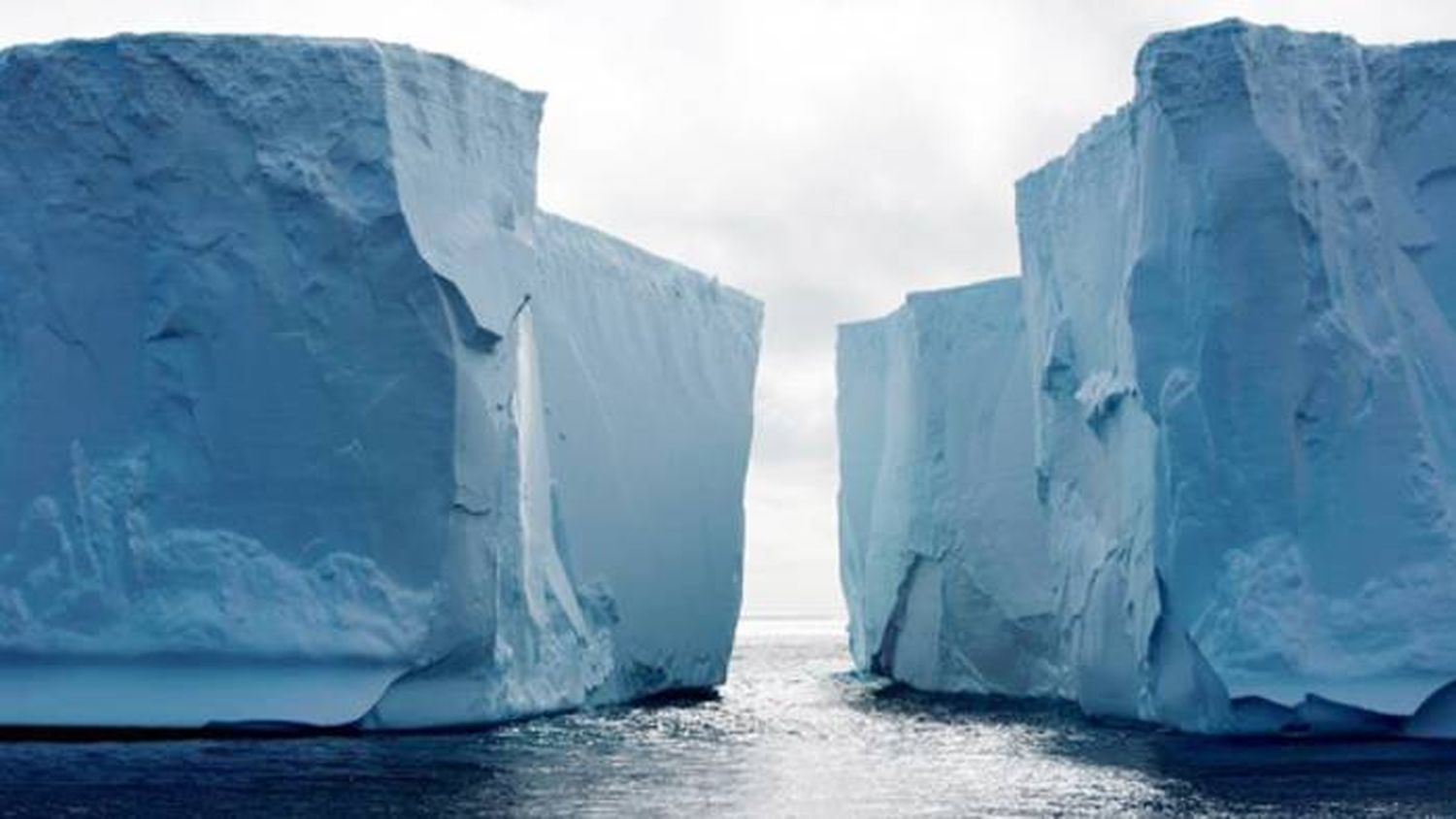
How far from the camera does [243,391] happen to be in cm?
1509

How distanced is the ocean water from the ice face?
383 cm

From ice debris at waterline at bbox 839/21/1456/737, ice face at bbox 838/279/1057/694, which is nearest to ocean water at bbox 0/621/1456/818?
ice debris at waterline at bbox 839/21/1456/737

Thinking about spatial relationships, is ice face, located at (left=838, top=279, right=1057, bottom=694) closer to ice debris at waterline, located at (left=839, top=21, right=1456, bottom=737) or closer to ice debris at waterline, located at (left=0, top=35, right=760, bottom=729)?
ice debris at waterline, located at (left=839, top=21, right=1456, bottom=737)

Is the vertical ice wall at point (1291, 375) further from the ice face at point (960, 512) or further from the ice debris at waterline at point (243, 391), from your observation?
the ice debris at waterline at point (243, 391)

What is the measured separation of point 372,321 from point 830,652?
29180mm

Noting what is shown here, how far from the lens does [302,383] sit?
15.2m

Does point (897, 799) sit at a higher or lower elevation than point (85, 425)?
lower

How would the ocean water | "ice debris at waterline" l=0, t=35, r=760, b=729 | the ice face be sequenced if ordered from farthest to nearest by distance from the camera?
the ice face < "ice debris at waterline" l=0, t=35, r=760, b=729 < the ocean water

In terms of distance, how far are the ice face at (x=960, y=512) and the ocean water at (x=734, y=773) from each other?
3.83 meters

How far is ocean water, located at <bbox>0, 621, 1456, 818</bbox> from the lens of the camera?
10.9m

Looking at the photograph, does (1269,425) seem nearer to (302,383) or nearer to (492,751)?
(492,751)

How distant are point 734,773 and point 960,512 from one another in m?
9.32

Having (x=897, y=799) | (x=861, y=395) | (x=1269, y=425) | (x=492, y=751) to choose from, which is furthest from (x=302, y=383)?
(x=861, y=395)

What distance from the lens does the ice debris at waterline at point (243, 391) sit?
48.3 feet
